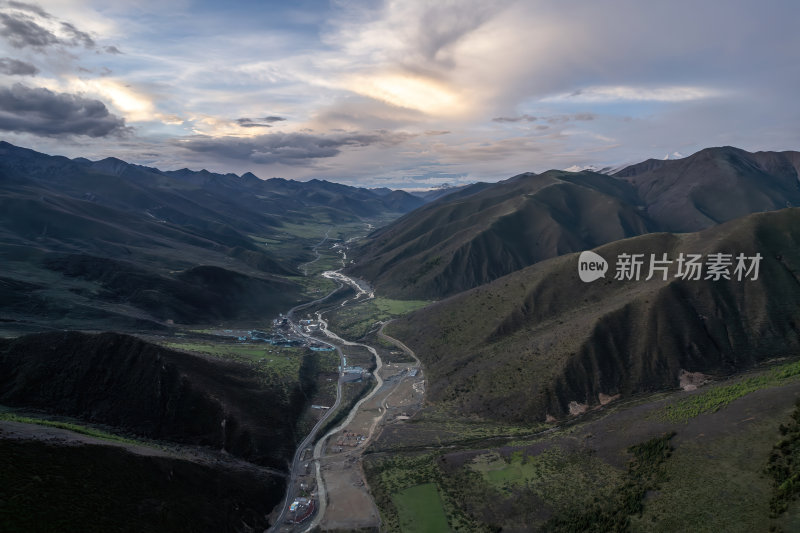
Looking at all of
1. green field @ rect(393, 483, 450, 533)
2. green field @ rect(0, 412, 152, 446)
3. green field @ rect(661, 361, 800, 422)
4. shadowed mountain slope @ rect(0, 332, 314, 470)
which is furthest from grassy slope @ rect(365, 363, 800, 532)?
green field @ rect(0, 412, 152, 446)

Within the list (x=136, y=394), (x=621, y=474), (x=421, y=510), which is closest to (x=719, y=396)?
(x=621, y=474)

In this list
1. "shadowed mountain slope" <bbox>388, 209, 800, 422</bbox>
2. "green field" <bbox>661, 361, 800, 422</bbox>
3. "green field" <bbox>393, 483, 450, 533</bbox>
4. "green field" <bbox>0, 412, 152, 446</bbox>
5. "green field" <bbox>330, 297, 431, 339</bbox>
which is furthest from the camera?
"green field" <bbox>330, 297, 431, 339</bbox>

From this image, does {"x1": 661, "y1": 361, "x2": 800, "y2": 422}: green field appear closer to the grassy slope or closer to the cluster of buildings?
the grassy slope

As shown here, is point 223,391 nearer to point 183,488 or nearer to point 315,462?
point 315,462

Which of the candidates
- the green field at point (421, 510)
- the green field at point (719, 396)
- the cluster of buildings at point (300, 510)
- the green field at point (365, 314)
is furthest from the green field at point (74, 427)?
the green field at point (365, 314)

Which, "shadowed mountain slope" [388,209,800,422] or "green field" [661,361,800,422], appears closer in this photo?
"green field" [661,361,800,422]

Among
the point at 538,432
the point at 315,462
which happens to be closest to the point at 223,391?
the point at 315,462

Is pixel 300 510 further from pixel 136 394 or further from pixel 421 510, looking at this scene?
pixel 136 394

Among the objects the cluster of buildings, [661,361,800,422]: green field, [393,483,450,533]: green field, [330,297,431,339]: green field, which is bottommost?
the cluster of buildings

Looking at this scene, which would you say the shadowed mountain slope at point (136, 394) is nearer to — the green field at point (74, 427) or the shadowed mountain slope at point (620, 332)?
the green field at point (74, 427)
